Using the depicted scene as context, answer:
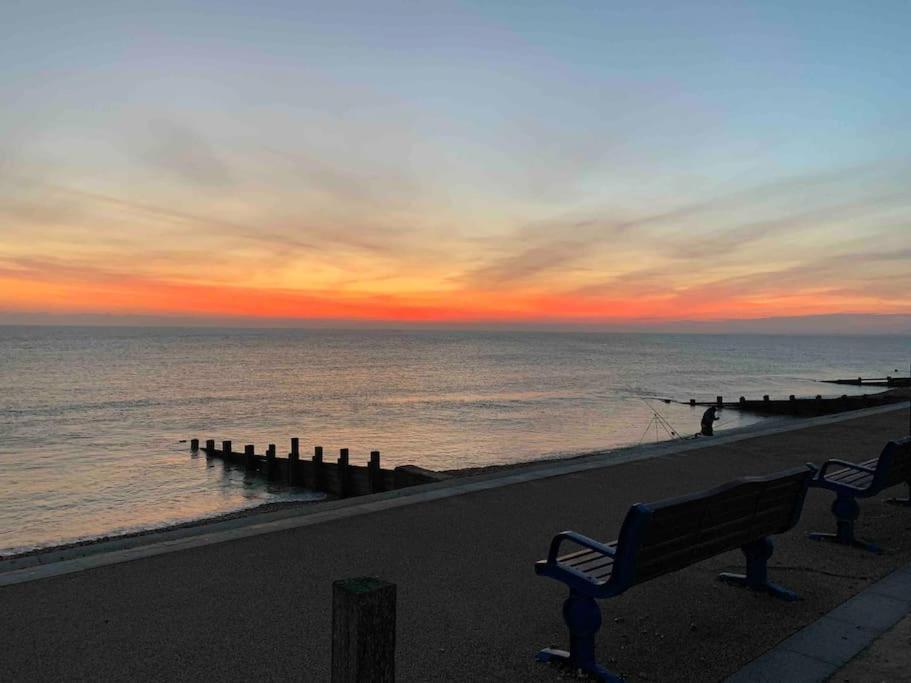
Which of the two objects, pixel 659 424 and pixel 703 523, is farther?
pixel 659 424

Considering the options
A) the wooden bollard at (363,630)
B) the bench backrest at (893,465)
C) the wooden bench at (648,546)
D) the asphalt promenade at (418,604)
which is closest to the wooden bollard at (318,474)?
the asphalt promenade at (418,604)

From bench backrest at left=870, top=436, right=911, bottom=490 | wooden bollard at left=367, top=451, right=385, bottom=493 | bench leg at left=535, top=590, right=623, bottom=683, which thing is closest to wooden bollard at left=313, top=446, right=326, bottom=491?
wooden bollard at left=367, top=451, right=385, bottom=493

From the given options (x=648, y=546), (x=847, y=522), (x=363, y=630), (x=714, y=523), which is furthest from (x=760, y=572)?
(x=363, y=630)

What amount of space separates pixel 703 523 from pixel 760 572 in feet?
4.88

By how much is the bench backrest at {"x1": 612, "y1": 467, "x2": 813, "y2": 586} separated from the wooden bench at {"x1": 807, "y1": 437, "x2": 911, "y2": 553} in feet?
4.80

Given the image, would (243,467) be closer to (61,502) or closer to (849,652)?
(61,502)

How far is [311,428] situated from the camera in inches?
1341

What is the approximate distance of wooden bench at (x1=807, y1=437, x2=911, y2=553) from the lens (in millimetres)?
6023

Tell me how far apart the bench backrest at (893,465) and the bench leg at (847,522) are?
289 millimetres

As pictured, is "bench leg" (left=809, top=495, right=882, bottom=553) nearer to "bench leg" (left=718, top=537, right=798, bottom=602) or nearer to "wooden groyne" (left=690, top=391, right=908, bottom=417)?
"bench leg" (left=718, top=537, right=798, bottom=602)

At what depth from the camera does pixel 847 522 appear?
6.21 m

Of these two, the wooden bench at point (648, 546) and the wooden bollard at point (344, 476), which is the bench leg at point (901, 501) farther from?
the wooden bollard at point (344, 476)

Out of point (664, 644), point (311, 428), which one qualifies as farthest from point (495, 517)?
point (311, 428)

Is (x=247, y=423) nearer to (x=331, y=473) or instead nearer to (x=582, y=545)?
(x=331, y=473)
